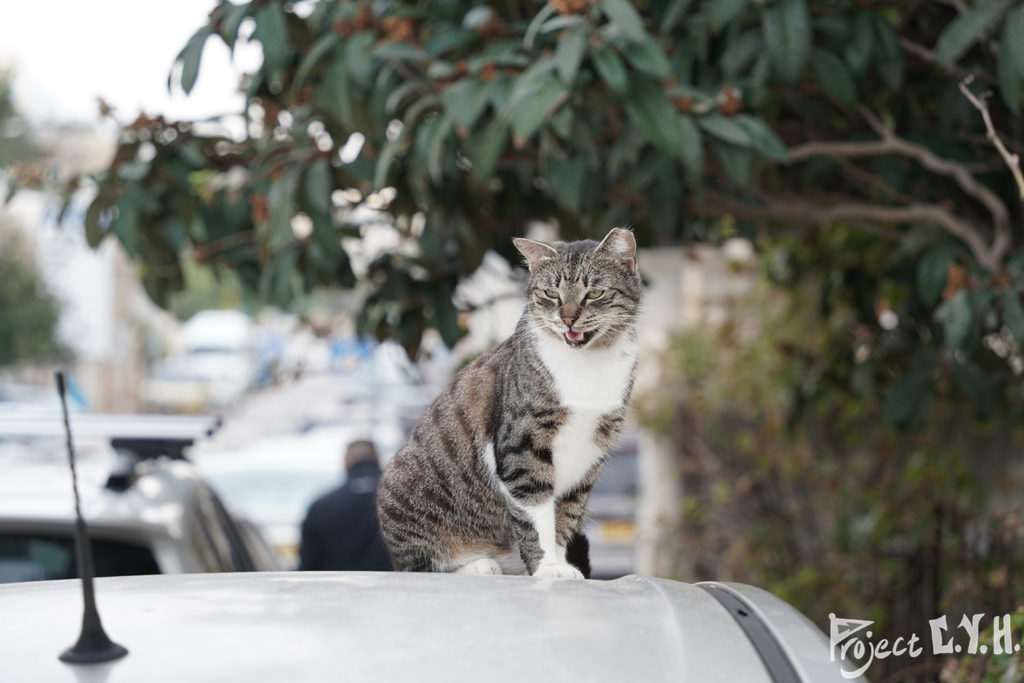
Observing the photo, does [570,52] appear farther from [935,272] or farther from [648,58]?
[935,272]

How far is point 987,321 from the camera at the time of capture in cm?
379

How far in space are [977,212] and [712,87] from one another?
1393mm

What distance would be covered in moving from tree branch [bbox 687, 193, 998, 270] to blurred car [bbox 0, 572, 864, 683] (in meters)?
2.49

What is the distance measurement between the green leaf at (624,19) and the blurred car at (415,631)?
1.63m

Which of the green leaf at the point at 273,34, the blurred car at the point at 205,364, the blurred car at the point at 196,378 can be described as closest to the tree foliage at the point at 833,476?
the green leaf at the point at 273,34

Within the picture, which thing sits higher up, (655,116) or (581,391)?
(655,116)

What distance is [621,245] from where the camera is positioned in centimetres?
238

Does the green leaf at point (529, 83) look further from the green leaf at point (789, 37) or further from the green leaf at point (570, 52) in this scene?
the green leaf at point (789, 37)

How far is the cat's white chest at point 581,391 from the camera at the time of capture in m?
2.30

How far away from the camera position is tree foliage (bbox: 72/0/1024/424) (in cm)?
341

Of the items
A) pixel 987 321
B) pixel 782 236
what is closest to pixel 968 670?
pixel 987 321

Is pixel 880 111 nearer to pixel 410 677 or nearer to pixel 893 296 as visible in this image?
pixel 893 296

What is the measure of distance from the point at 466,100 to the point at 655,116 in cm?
53

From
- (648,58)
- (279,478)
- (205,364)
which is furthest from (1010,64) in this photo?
(205,364)
